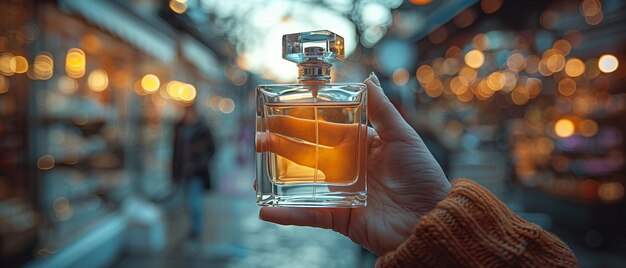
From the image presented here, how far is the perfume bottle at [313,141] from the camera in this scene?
1131 millimetres

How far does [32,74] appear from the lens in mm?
3910

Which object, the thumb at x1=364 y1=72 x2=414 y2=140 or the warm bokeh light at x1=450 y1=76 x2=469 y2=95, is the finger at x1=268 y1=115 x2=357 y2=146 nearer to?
the thumb at x1=364 y1=72 x2=414 y2=140

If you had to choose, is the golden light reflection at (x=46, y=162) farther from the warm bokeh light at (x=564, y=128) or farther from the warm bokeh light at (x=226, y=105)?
the warm bokeh light at (x=226, y=105)

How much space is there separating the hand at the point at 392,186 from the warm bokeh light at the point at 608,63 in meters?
5.33

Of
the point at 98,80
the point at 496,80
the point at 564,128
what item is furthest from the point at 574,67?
the point at 98,80

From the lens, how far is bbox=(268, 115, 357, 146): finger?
1.12m

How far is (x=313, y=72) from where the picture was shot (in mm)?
1113

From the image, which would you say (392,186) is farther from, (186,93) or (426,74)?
(426,74)

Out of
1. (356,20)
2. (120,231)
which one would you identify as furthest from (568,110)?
(120,231)

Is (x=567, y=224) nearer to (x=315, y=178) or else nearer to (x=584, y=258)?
(x=584, y=258)

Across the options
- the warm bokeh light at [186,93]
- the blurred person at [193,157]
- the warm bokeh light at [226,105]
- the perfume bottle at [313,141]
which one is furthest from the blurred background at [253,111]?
the warm bokeh light at [226,105]

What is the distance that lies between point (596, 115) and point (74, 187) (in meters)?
5.41

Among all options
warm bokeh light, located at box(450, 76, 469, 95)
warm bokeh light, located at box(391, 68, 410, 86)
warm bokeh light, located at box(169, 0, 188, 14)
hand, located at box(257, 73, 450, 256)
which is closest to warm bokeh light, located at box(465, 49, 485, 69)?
warm bokeh light, located at box(391, 68, 410, 86)

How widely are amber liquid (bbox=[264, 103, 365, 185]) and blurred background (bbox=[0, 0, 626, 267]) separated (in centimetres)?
137
